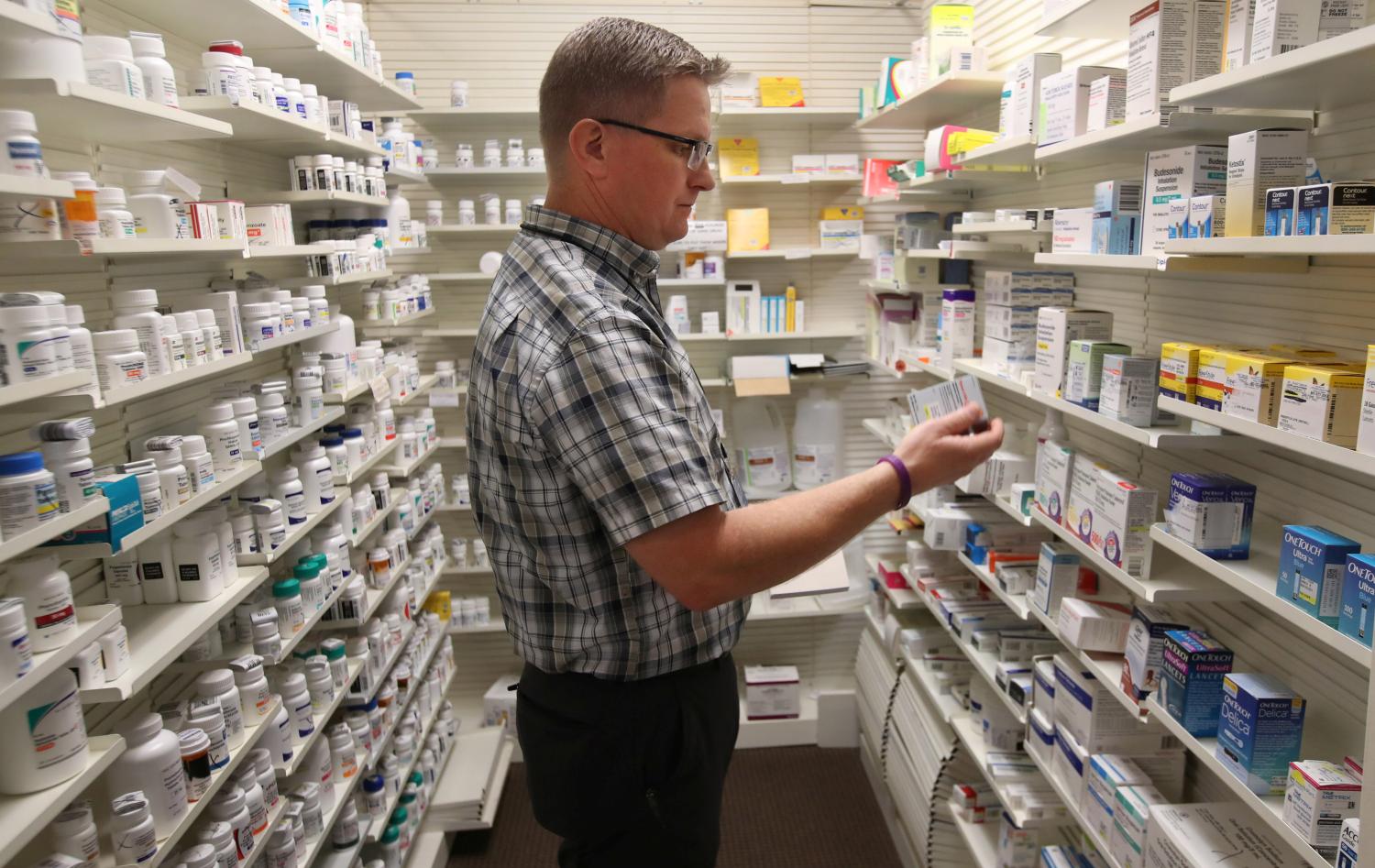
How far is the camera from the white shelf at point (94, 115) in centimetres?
151

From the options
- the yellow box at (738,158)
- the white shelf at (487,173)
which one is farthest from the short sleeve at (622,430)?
the yellow box at (738,158)

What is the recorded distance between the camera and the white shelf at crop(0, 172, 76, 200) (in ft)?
4.45

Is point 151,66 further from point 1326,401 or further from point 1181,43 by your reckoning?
point 1326,401

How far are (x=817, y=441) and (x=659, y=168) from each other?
3.37 m

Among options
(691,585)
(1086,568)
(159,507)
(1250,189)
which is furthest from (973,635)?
(159,507)

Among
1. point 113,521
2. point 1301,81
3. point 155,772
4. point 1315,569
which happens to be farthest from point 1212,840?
point 113,521

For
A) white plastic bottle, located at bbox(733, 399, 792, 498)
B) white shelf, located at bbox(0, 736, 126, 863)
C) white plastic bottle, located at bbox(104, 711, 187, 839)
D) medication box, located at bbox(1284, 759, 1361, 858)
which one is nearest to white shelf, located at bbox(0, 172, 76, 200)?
white shelf, located at bbox(0, 736, 126, 863)

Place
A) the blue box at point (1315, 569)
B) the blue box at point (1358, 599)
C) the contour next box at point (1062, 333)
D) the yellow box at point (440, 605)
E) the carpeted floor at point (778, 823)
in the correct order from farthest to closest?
1. the yellow box at point (440, 605)
2. the carpeted floor at point (778, 823)
3. the contour next box at point (1062, 333)
4. the blue box at point (1315, 569)
5. the blue box at point (1358, 599)

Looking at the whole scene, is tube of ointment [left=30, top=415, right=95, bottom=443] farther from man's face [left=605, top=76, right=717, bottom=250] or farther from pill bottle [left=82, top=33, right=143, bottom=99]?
man's face [left=605, top=76, right=717, bottom=250]

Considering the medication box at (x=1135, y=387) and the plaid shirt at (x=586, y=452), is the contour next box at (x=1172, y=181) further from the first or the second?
the plaid shirt at (x=586, y=452)

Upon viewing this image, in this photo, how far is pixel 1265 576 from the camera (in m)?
1.80

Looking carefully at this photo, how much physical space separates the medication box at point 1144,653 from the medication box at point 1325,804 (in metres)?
0.52

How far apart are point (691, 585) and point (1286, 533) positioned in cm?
119

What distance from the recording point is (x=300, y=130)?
2.68 meters
